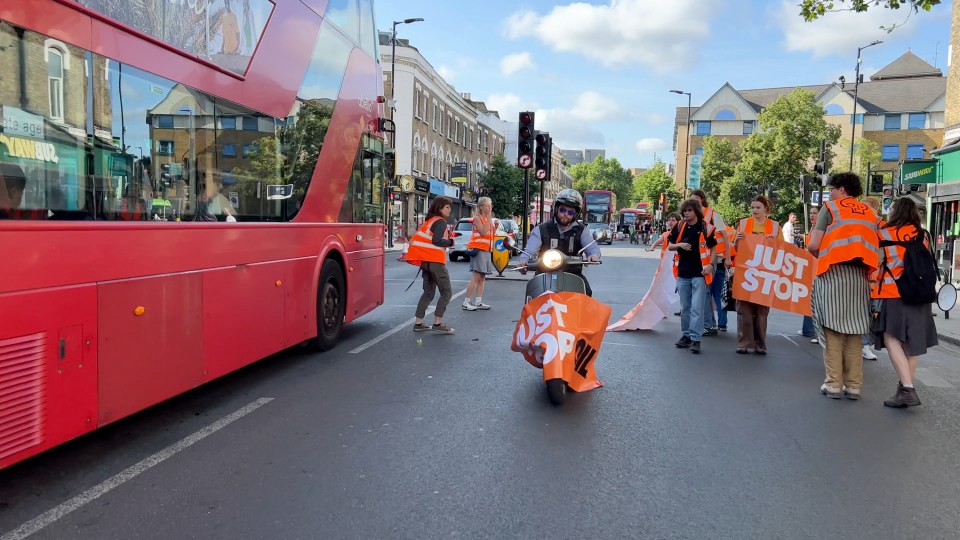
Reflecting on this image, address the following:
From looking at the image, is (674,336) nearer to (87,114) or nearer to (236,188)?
(236,188)

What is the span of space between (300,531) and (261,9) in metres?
4.43

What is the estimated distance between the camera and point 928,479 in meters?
4.08

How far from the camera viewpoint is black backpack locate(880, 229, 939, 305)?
563cm

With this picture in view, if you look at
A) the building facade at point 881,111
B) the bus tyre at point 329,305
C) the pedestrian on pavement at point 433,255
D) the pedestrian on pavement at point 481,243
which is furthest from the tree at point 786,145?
the bus tyre at point 329,305

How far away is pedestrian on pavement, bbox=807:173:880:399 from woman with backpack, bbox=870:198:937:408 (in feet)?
0.37

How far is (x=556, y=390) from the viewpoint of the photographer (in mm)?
5473

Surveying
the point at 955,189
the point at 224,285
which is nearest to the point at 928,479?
the point at 224,285

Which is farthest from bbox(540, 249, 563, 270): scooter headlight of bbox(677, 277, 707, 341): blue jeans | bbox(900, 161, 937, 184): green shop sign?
bbox(900, 161, 937, 184): green shop sign

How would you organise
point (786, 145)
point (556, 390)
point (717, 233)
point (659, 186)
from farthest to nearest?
point (659, 186) < point (786, 145) < point (717, 233) < point (556, 390)

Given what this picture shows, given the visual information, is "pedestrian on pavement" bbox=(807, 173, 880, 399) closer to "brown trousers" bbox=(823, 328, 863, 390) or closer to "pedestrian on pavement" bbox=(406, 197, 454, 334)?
"brown trousers" bbox=(823, 328, 863, 390)

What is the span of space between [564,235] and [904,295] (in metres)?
2.85

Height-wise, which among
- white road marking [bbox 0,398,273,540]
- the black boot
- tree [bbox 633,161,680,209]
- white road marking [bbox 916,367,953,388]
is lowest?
white road marking [bbox 916,367,953,388]

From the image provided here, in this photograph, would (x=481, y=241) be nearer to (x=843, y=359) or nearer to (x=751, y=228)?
(x=751, y=228)

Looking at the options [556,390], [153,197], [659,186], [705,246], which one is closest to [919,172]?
[705,246]
